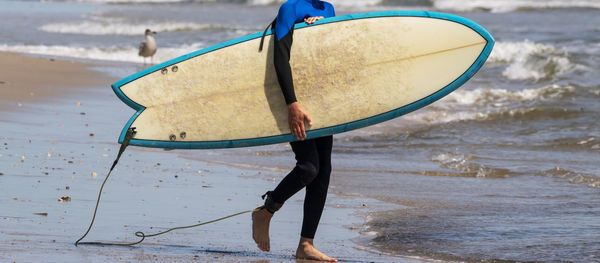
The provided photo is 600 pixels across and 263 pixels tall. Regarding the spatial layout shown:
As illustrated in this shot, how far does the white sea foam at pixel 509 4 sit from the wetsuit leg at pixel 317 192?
30.4m

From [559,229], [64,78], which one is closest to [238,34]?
[64,78]

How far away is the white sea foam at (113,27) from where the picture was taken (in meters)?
23.9

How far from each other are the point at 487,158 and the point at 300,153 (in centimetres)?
417

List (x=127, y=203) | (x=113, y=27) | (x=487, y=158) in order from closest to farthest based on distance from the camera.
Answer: (x=127, y=203), (x=487, y=158), (x=113, y=27)

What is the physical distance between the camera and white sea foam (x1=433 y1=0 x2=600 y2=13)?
33.1m

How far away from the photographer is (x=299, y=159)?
→ 3750mm

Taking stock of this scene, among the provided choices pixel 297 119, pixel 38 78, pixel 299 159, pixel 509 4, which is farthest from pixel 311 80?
pixel 509 4

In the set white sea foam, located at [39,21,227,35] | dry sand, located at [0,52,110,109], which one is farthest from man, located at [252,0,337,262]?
white sea foam, located at [39,21,227,35]

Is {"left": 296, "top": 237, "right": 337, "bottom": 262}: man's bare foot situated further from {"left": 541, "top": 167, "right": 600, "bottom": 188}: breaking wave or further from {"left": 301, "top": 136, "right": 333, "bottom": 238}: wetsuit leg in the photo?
{"left": 541, "top": 167, "right": 600, "bottom": 188}: breaking wave

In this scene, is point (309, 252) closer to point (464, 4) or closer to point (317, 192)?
point (317, 192)

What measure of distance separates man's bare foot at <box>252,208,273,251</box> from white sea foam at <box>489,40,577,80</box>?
470 inches

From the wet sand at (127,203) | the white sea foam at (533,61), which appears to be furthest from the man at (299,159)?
the white sea foam at (533,61)

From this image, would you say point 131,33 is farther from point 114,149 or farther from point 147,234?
point 147,234

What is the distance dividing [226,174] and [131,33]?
19478mm
